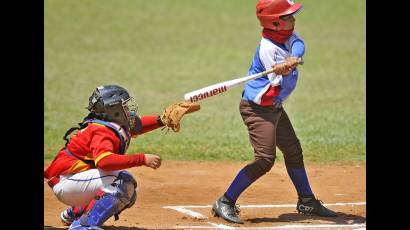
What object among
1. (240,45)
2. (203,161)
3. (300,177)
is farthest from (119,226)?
(240,45)

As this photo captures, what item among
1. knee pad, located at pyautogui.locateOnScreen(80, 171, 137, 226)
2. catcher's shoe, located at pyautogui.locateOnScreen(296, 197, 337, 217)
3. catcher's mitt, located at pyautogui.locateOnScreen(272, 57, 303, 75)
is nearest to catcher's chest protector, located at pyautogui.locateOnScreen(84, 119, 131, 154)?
knee pad, located at pyautogui.locateOnScreen(80, 171, 137, 226)

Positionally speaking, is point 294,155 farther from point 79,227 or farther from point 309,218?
point 79,227

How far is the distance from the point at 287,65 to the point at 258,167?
0.91 m

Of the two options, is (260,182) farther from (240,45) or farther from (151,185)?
(240,45)

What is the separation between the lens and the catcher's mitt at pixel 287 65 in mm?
6824

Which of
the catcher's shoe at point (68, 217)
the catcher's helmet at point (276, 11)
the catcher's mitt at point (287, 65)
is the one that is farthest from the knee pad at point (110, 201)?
the catcher's helmet at point (276, 11)

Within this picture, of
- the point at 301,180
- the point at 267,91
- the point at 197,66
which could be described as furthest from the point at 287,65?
the point at 197,66

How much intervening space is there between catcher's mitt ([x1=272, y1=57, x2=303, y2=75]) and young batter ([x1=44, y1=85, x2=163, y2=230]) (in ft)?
3.93

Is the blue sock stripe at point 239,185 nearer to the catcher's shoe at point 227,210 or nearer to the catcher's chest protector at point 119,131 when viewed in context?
the catcher's shoe at point 227,210

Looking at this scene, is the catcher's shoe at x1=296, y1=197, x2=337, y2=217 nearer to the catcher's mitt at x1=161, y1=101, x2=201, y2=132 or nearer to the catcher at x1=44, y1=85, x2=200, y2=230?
the catcher's mitt at x1=161, y1=101, x2=201, y2=132

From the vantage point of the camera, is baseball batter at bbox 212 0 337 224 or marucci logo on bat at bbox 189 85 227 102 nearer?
marucci logo on bat at bbox 189 85 227 102

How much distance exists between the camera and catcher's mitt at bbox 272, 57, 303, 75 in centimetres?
682

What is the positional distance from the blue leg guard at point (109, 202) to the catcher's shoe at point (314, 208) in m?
1.81
